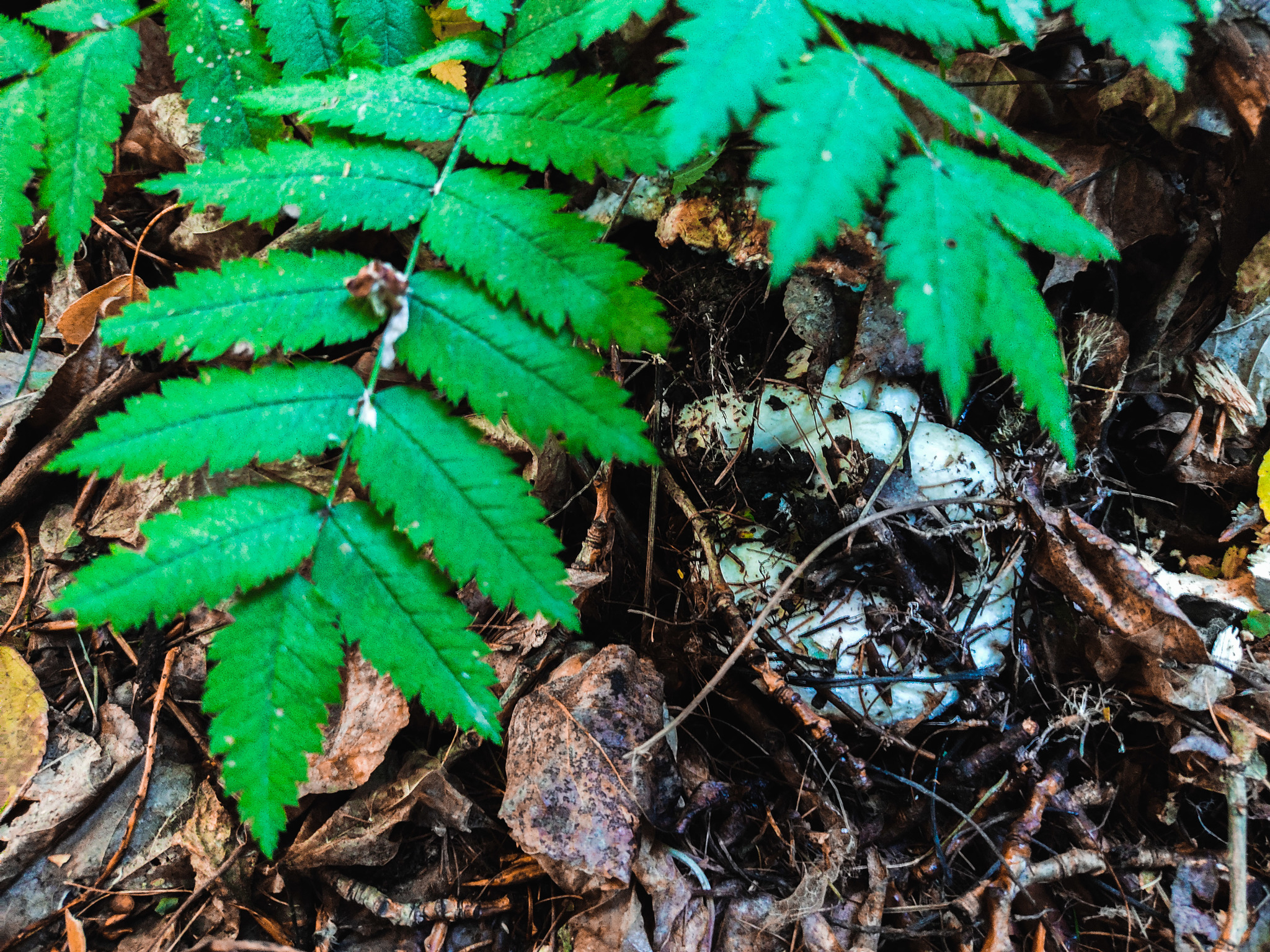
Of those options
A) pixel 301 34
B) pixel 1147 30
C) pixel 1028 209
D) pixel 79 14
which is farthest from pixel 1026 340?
pixel 79 14

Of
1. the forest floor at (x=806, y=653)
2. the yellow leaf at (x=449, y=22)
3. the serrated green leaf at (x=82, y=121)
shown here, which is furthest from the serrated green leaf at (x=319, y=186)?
the yellow leaf at (x=449, y=22)

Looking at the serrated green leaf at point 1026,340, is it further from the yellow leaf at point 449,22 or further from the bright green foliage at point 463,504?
the yellow leaf at point 449,22

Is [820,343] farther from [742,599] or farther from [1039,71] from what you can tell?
[1039,71]

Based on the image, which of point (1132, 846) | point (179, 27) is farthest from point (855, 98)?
point (1132, 846)

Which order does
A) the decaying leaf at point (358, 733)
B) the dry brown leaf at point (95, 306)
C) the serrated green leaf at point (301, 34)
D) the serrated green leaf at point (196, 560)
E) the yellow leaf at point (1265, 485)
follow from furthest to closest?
the dry brown leaf at point (95, 306), the yellow leaf at point (1265, 485), the decaying leaf at point (358, 733), the serrated green leaf at point (301, 34), the serrated green leaf at point (196, 560)

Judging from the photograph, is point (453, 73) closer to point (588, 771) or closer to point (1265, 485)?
point (588, 771)

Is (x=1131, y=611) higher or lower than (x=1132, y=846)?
higher
